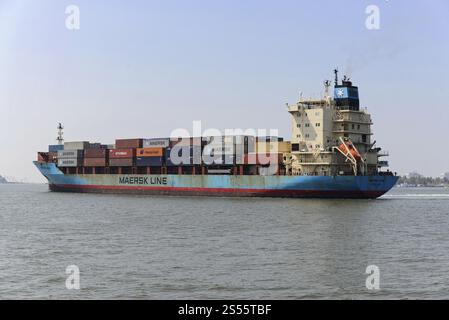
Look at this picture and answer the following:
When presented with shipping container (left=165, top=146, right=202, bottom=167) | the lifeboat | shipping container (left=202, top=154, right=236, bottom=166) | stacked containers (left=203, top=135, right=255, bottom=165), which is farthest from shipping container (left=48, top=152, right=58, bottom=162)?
the lifeboat

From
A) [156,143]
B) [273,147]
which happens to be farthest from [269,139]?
[156,143]

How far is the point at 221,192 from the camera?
69500 mm

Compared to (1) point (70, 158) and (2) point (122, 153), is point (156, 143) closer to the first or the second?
(2) point (122, 153)

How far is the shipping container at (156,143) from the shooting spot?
76375 mm

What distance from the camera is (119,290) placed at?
748 inches

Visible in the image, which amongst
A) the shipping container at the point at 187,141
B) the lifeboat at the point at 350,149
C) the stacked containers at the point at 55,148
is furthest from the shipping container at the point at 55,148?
the lifeboat at the point at 350,149

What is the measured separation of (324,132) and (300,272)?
139ft

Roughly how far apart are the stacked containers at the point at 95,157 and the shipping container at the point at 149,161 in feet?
22.3

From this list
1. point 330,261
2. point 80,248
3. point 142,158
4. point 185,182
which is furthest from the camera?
point 142,158

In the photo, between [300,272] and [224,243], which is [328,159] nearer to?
[224,243]

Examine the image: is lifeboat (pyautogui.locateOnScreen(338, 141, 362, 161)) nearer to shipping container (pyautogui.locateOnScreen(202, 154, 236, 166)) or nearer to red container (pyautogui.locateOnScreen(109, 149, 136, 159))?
shipping container (pyautogui.locateOnScreen(202, 154, 236, 166))

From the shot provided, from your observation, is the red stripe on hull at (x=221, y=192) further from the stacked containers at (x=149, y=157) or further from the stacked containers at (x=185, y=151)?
the stacked containers at (x=185, y=151)

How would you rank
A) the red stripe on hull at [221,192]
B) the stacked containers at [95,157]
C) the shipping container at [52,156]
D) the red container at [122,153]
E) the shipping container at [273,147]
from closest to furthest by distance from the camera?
1. the red stripe on hull at [221,192]
2. the shipping container at [273,147]
3. the red container at [122,153]
4. the stacked containers at [95,157]
5. the shipping container at [52,156]

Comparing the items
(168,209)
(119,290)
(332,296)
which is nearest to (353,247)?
(332,296)
